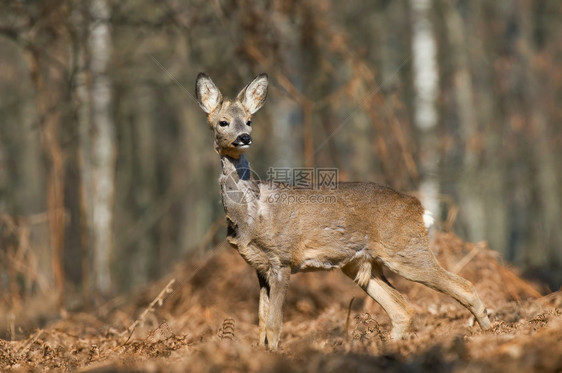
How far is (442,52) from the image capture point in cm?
2089

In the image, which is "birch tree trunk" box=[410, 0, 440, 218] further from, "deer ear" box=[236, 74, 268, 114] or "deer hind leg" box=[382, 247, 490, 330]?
"deer ear" box=[236, 74, 268, 114]

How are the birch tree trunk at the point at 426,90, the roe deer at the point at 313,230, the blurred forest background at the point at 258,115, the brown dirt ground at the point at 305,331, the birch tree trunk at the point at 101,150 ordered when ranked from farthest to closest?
1. the birch tree trunk at the point at 426,90
2. the birch tree trunk at the point at 101,150
3. the blurred forest background at the point at 258,115
4. the roe deer at the point at 313,230
5. the brown dirt ground at the point at 305,331

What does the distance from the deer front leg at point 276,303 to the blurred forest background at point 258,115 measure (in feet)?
10.3

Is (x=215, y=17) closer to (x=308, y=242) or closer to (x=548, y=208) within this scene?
(x=308, y=242)

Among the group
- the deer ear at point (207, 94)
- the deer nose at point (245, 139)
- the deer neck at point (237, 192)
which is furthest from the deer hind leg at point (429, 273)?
the deer ear at point (207, 94)

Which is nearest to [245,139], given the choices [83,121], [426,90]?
[83,121]

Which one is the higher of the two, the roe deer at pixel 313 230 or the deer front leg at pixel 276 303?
the roe deer at pixel 313 230

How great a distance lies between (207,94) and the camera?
6762 millimetres

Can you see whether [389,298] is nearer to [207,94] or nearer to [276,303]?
[276,303]

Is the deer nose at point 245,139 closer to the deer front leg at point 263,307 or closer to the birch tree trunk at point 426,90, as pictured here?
the deer front leg at point 263,307

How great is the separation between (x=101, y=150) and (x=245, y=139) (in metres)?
6.79

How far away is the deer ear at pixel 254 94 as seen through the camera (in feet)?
22.3

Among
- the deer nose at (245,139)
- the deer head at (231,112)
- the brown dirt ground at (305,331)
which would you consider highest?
the deer head at (231,112)

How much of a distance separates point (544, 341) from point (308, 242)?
2.68m
